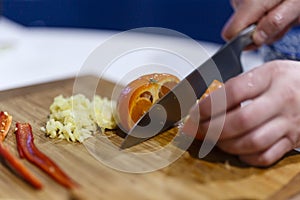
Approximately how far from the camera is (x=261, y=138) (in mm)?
896

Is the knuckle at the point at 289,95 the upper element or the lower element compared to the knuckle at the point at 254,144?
upper

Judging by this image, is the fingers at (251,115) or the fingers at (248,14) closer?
the fingers at (251,115)

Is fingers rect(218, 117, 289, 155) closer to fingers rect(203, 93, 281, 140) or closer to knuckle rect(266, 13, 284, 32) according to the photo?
fingers rect(203, 93, 281, 140)

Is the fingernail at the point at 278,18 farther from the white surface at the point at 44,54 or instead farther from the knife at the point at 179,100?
the white surface at the point at 44,54

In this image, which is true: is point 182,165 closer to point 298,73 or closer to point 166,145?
point 166,145

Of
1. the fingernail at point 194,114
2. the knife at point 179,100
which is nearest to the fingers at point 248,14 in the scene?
the knife at point 179,100

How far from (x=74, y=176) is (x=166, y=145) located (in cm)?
26

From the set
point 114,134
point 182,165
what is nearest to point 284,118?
point 182,165

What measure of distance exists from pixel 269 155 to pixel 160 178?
0.81 feet

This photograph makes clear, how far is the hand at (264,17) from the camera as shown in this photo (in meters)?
1.32

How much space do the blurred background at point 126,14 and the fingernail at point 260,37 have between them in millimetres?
1418

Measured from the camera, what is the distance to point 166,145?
105 cm

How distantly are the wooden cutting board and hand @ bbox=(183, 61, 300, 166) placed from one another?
4cm

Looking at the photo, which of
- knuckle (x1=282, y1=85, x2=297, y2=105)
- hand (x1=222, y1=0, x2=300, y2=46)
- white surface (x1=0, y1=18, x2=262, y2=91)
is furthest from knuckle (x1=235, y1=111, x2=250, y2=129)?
white surface (x1=0, y1=18, x2=262, y2=91)
